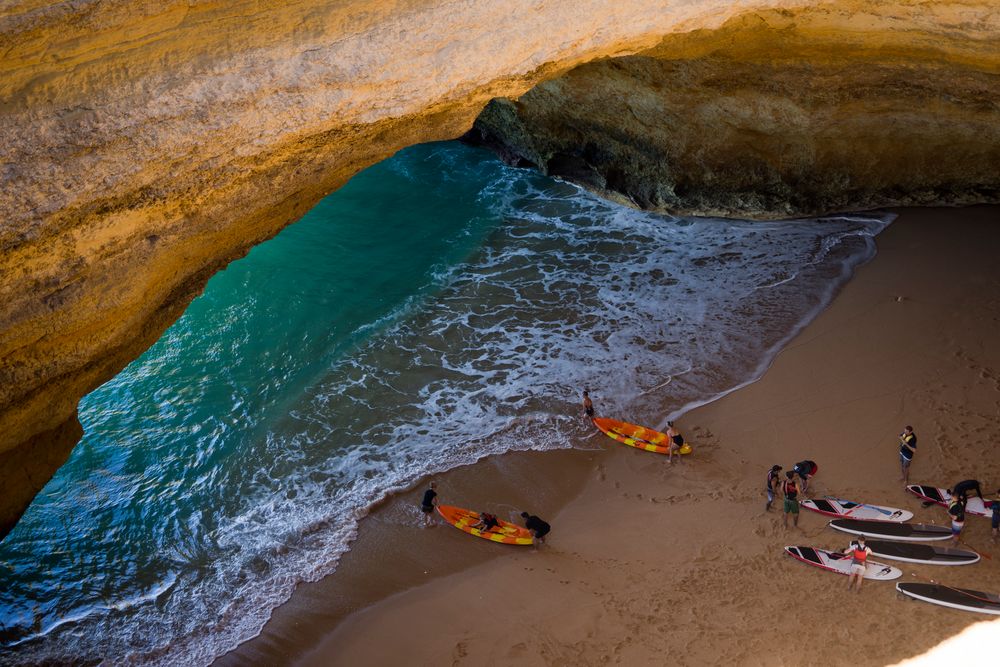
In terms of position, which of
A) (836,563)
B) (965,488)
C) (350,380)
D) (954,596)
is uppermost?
(350,380)

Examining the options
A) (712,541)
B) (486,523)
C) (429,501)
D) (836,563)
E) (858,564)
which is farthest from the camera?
(429,501)

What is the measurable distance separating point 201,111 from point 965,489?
9298mm

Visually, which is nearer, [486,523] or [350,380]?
Result: [486,523]

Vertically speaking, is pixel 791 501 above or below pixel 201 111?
below

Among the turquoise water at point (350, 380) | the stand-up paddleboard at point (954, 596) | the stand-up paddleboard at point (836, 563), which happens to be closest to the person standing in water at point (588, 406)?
the turquoise water at point (350, 380)

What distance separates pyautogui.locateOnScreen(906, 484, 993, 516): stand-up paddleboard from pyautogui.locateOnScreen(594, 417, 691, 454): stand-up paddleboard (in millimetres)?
2773

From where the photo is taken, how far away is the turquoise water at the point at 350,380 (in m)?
9.62

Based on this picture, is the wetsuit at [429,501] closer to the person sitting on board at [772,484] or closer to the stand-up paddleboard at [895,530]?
the person sitting on board at [772,484]

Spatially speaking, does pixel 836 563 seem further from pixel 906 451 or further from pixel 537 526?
pixel 537 526

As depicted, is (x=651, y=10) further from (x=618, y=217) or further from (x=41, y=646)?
(x=41, y=646)

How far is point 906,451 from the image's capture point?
956 cm

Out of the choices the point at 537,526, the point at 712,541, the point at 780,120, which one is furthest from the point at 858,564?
the point at 780,120

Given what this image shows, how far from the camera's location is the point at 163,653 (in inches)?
344

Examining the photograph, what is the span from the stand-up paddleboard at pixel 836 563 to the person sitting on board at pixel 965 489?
48.0 inches
